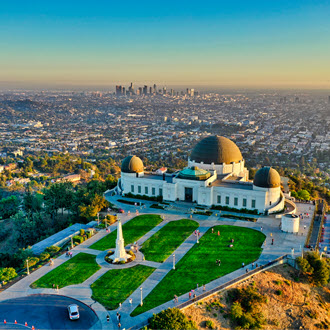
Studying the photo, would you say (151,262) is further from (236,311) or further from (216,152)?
(216,152)

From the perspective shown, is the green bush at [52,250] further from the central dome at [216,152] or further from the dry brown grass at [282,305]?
the central dome at [216,152]

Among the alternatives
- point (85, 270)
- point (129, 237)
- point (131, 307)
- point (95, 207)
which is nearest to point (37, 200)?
point (95, 207)

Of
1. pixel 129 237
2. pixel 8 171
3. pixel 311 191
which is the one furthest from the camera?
pixel 8 171

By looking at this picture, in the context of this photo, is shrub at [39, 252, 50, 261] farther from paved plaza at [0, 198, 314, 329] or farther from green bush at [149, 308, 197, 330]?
green bush at [149, 308, 197, 330]

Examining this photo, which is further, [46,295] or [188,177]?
[188,177]

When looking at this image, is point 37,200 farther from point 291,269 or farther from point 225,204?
point 291,269

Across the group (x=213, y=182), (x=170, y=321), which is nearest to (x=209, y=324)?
(x=170, y=321)
